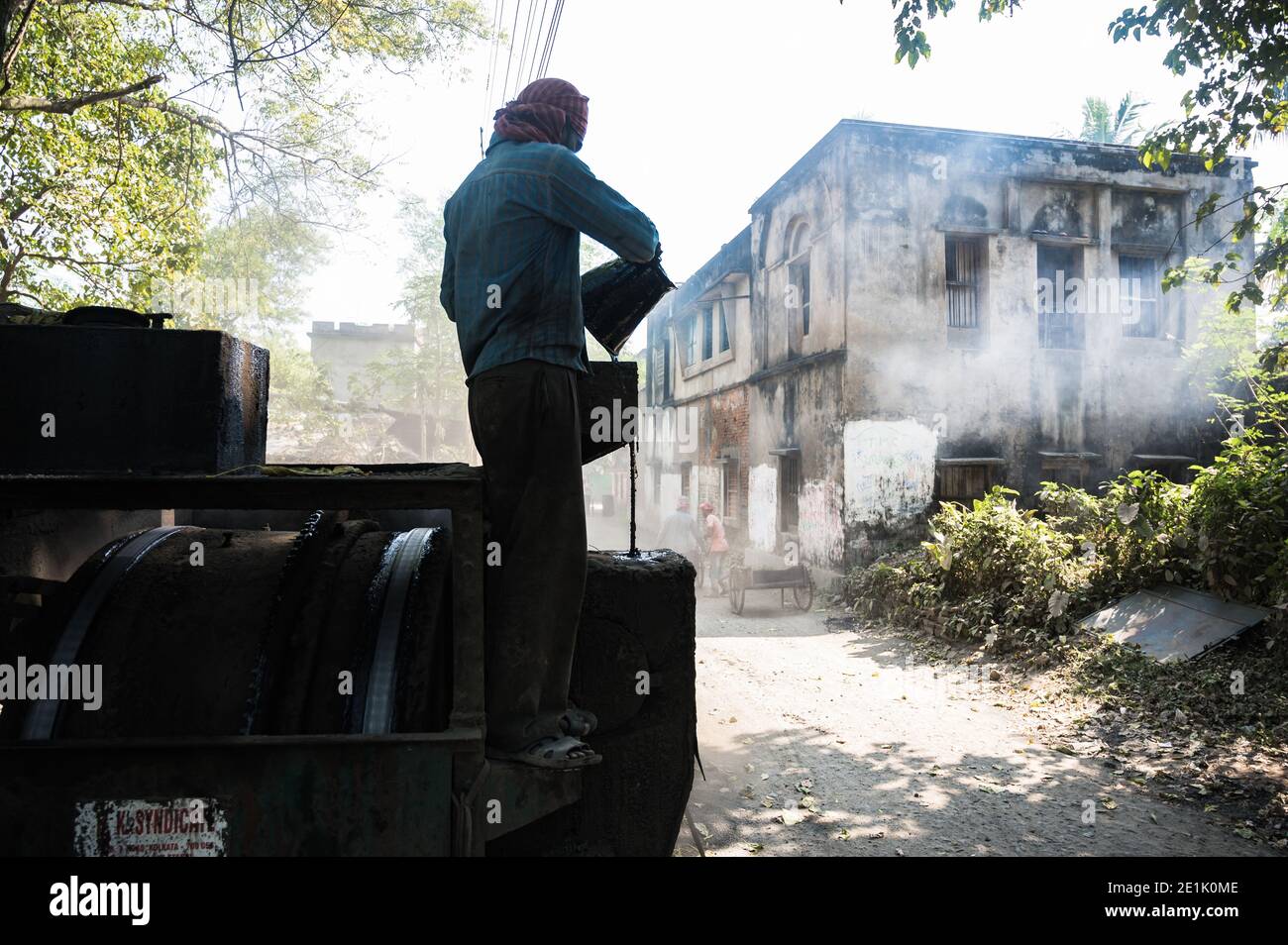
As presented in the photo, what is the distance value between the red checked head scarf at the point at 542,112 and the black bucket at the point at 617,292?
0.46 m

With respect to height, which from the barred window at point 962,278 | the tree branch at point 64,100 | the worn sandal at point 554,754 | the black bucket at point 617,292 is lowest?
the worn sandal at point 554,754

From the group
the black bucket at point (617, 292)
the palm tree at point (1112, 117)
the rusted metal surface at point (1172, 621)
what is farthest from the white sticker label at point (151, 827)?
the palm tree at point (1112, 117)

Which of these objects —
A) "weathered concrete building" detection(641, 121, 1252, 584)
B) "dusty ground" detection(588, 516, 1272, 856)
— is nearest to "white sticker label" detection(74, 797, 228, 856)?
"dusty ground" detection(588, 516, 1272, 856)

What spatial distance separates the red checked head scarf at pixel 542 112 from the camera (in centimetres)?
→ 256

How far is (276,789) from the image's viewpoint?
201 centimetres

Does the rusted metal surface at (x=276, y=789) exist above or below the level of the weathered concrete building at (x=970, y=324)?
below

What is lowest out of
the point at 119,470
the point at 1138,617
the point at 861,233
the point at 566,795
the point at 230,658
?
the point at 1138,617

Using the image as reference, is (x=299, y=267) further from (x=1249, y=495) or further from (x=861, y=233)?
(x=1249, y=495)

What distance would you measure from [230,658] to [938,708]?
657cm

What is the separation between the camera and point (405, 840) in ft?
6.63

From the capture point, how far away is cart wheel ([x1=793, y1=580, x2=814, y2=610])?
42.9 ft

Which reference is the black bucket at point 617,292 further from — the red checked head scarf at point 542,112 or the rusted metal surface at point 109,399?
the rusted metal surface at point 109,399

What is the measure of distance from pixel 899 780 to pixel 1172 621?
404cm
